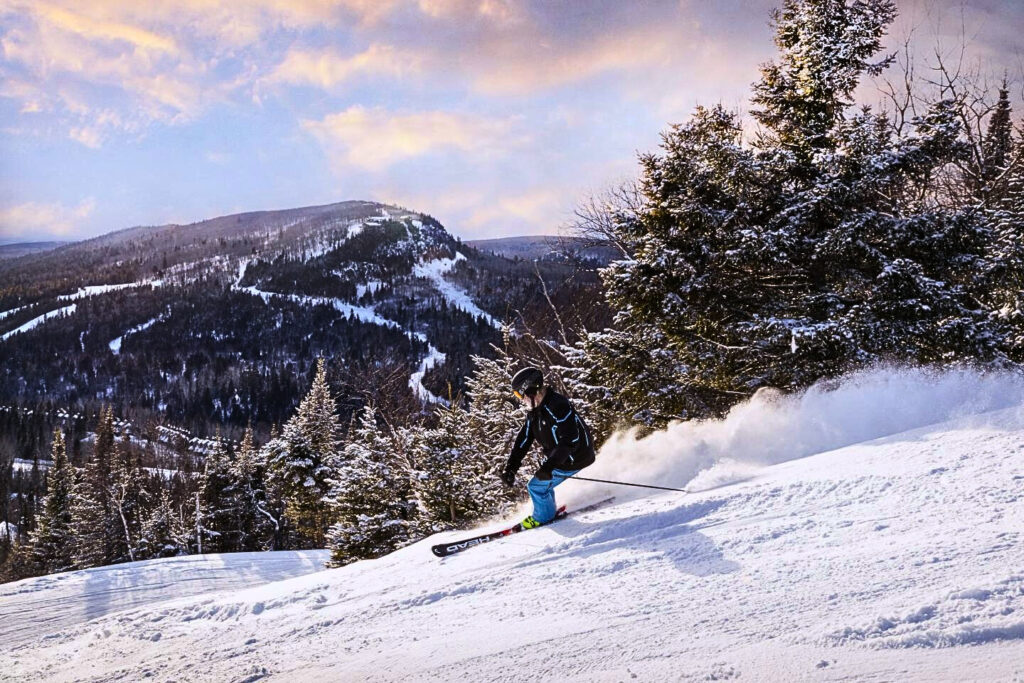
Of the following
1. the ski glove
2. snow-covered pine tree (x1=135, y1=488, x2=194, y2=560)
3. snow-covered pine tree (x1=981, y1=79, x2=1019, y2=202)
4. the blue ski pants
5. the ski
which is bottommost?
snow-covered pine tree (x1=135, y1=488, x2=194, y2=560)

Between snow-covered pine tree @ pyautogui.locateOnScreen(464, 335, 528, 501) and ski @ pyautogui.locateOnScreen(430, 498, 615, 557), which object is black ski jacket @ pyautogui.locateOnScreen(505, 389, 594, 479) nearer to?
ski @ pyautogui.locateOnScreen(430, 498, 615, 557)

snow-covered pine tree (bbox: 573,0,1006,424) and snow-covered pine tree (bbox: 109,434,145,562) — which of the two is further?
snow-covered pine tree (bbox: 109,434,145,562)

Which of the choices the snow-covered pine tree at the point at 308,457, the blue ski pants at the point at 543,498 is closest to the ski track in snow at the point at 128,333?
the snow-covered pine tree at the point at 308,457

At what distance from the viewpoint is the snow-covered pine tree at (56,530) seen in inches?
1745

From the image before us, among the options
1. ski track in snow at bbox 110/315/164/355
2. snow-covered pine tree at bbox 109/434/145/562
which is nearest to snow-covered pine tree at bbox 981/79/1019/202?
snow-covered pine tree at bbox 109/434/145/562

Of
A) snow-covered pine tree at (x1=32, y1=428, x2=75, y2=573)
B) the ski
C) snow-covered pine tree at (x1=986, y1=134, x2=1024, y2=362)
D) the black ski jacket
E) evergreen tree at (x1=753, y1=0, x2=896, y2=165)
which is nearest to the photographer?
the ski

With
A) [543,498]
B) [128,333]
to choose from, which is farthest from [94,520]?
[128,333]

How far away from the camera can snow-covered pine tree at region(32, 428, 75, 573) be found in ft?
145

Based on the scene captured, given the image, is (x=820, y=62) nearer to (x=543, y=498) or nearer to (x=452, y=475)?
(x=543, y=498)

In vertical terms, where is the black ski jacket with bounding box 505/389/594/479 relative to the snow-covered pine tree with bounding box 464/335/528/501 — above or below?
above

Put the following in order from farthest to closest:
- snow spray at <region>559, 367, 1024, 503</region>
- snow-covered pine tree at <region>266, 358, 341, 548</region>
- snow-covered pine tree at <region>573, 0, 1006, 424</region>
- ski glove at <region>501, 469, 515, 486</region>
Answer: snow-covered pine tree at <region>266, 358, 341, 548</region> → snow-covered pine tree at <region>573, 0, 1006, 424</region> → snow spray at <region>559, 367, 1024, 503</region> → ski glove at <region>501, 469, 515, 486</region>

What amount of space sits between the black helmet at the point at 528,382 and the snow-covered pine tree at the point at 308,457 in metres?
27.1

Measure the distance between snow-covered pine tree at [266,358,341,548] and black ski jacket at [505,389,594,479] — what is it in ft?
88.7

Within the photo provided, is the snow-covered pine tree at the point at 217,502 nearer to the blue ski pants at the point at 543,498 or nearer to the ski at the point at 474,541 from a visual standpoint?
the ski at the point at 474,541
